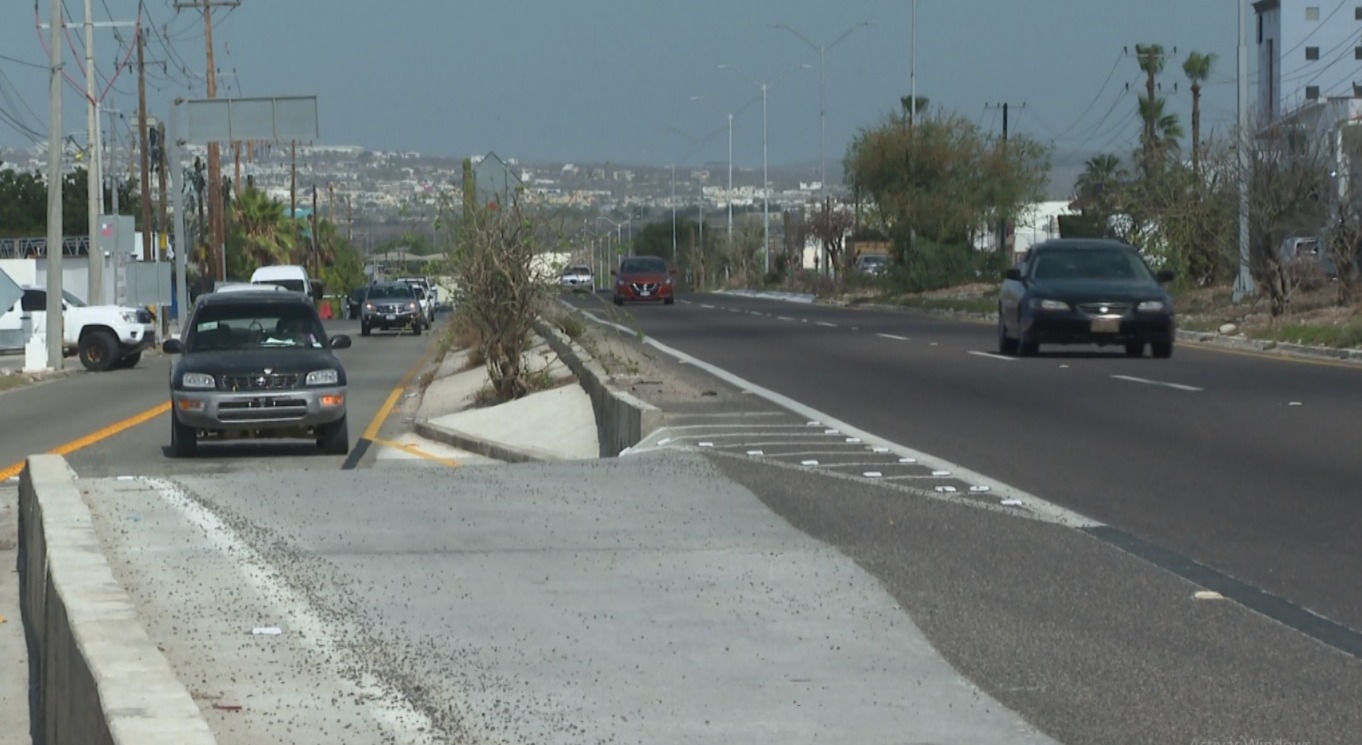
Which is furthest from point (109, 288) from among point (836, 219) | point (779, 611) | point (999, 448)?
point (779, 611)

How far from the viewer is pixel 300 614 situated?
324 inches

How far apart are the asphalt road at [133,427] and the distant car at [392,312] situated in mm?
16696

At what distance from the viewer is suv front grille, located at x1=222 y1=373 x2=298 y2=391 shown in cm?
1888

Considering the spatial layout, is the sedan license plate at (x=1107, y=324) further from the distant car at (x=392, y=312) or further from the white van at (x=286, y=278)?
the white van at (x=286, y=278)

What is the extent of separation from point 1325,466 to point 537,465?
5.23 m

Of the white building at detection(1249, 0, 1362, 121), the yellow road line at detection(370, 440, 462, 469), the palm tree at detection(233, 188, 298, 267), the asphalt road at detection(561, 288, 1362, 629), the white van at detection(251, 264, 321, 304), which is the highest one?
the white building at detection(1249, 0, 1362, 121)

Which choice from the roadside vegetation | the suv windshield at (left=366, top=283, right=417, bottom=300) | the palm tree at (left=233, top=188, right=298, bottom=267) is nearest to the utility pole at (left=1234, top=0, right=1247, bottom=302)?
the roadside vegetation

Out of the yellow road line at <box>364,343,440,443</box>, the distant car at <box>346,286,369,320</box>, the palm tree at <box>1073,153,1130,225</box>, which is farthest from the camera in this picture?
the palm tree at <box>1073,153,1130,225</box>

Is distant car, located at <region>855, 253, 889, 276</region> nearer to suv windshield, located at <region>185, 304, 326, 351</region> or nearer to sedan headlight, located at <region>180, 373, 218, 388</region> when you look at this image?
suv windshield, located at <region>185, 304, 326, 351</region>

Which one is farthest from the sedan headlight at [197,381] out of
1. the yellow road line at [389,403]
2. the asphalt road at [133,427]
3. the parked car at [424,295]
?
the parked car at [424,295]

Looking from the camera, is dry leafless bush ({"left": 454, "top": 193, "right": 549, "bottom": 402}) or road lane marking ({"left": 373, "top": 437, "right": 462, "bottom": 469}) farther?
dry leafless bush ({"left": 454, "top": 193, "right": 549, "bottom": 402})

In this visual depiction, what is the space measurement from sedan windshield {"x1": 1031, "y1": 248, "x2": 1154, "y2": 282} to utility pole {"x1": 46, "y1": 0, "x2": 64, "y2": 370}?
61.8 ft

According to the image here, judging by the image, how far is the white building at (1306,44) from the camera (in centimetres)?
12225

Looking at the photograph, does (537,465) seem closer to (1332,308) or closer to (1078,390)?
(1078,390)
